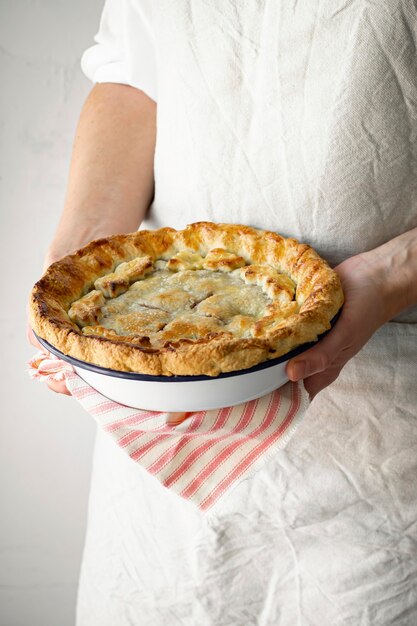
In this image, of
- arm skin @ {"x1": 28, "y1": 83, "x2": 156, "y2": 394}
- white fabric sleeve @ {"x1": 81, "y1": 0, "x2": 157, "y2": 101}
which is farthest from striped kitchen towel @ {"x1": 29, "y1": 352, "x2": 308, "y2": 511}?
white fabric sleeve @ {"x1": 81, "y1": 0, "x2": 157, "y2": 101}

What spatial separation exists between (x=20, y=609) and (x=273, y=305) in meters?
1.49

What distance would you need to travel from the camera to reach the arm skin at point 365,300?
879mm

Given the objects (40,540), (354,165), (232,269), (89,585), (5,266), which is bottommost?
(40,540)

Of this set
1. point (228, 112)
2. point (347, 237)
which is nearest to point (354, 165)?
point (347, 237)

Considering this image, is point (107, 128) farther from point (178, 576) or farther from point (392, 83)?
point (178, 576)

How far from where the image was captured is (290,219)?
109 centimetres

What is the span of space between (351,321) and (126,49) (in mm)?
690

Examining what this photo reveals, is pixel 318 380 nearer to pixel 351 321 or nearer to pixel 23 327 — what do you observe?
pixel 351 321

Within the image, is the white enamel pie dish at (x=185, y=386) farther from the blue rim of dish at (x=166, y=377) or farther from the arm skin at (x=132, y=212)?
the arm skin at (x=132, y=212)

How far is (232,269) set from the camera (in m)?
1.08

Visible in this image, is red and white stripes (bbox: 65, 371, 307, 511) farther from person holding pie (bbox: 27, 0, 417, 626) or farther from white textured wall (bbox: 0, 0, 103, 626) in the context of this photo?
white textured wall (bbox: 0, 0, 103, 626)

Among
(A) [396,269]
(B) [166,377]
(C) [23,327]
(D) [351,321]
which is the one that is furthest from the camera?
(C) [23,327]

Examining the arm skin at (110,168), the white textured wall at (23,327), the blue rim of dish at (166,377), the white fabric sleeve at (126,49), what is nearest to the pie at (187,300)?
the blue rim of dish at (166,377)

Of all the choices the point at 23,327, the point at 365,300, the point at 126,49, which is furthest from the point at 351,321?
the point at 23,327
